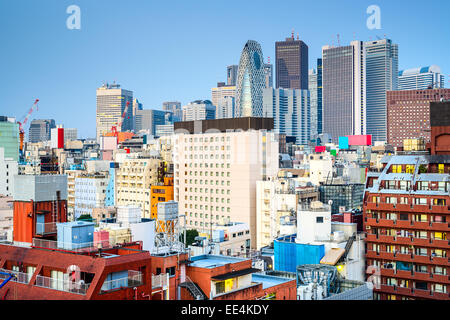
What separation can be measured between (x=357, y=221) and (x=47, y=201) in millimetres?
16384

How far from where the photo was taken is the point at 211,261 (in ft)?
54.3

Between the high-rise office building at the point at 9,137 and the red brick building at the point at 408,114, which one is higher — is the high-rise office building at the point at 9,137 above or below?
below

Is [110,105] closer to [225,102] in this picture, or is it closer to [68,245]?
[225,102]

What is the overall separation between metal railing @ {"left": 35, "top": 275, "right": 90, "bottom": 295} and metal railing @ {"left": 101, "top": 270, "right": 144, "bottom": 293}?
0.42 m

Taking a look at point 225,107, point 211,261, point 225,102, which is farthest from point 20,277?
point 225,102

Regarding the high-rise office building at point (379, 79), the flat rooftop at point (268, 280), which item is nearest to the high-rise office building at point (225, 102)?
the high-rise office building at point (379, 79)

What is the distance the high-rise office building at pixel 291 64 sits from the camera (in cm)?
17888

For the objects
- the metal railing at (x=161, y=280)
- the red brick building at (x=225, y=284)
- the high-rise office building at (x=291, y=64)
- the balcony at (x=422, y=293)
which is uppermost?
the high-rise office building at (x=291, y=64)

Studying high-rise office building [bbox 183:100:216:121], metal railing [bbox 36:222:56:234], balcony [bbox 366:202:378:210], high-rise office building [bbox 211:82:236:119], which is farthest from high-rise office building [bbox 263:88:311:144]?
metal railing [bbox 36:222:56:234]

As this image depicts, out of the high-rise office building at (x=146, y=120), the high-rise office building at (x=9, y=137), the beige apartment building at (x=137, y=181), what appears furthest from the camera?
the high-rise office building at (x=146, y=120)

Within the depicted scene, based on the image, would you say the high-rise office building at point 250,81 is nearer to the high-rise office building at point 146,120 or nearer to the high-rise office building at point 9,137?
the high-rise office building at point 146,120

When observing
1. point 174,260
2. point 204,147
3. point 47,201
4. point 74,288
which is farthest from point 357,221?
point 204,147

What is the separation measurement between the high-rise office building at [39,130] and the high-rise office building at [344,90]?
2911 inches
